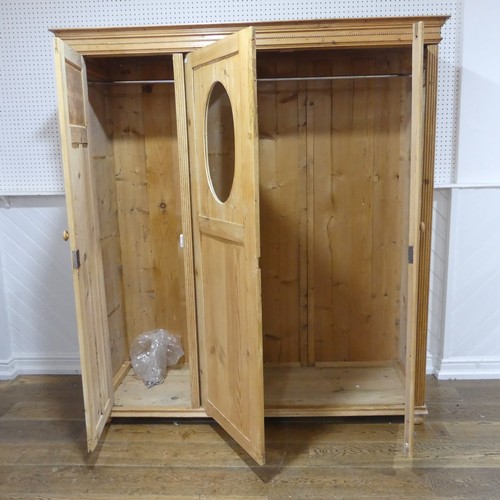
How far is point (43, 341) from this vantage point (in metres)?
3.22

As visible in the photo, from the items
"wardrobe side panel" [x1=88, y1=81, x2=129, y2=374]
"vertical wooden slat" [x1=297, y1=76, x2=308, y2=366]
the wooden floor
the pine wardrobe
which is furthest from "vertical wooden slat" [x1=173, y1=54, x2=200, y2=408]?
"vertical wooden slat" [x1=297, y1=76, x2=308, y2=366]

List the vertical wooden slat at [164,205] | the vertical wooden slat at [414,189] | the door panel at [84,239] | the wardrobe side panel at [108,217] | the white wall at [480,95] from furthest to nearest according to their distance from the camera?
1. the vertical wooden slat at [164,205]
2. the white wall at [480,95]
3. the wardrobe side panel at [108,217]
4. the door panel at [84,239]
5. the vertical wooden slat at [414,189]

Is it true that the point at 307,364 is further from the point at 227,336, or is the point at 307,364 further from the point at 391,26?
the point at 391,26

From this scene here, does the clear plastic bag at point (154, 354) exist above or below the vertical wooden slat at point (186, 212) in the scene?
below

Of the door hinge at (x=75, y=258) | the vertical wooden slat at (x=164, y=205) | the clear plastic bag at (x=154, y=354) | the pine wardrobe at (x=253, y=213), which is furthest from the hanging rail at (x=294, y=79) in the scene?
the clear plastic bag at (x=154, y=354)

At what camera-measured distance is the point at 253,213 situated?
194 centimetres

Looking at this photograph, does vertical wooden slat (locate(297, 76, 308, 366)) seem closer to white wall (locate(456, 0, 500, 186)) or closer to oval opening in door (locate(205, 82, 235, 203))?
oval opening in door (locate(205, 82, 235, 203))

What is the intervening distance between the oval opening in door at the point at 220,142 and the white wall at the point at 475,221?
4.68ft

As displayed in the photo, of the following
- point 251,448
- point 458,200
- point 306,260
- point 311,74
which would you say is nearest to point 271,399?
point 251,448

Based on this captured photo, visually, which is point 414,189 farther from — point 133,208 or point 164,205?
point 133,208

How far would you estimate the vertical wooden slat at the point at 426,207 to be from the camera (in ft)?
7.40

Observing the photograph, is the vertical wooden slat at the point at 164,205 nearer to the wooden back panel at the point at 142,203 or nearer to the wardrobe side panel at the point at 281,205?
the wooden back panel at the point at 142,203

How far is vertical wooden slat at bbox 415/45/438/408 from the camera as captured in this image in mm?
2256

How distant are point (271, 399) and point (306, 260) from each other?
83 centimetres
